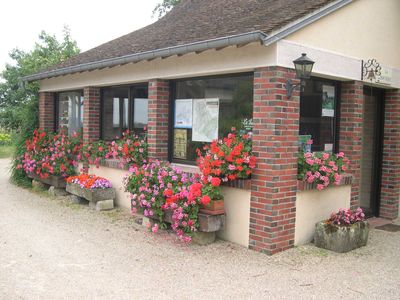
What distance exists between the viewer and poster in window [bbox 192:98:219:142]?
6891 millimetres

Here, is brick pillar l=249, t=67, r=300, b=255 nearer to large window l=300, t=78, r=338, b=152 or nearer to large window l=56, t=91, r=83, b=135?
large window l=300, t=78, r=338, b=152

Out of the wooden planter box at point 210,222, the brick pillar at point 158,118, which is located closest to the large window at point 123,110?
the brick pillar at point 158,118

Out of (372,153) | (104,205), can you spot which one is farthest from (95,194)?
(372,153)

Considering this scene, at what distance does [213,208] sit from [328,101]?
8.34ft

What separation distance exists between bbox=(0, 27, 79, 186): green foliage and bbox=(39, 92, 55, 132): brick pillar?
0.48 m

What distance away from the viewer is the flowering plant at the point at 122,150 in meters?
7.87

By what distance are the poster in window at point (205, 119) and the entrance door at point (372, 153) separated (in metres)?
2.96

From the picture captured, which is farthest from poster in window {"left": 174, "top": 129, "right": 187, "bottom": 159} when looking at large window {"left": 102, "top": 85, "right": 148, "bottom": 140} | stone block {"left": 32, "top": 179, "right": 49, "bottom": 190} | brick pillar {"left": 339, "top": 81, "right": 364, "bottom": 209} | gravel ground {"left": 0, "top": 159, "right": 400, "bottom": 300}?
stone block {"left": 32, "top": 179, "right": 49, "bottom": 190}

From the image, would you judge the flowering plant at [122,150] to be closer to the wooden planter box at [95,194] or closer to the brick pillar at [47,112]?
the wooden planter box at [95,194]

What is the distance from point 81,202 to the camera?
905 centimetres

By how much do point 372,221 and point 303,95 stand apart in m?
2.89

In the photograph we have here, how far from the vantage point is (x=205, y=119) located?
7078 millimetres

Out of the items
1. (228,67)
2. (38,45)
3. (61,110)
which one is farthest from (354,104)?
(38,45)

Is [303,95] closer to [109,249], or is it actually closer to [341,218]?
[341,218]
